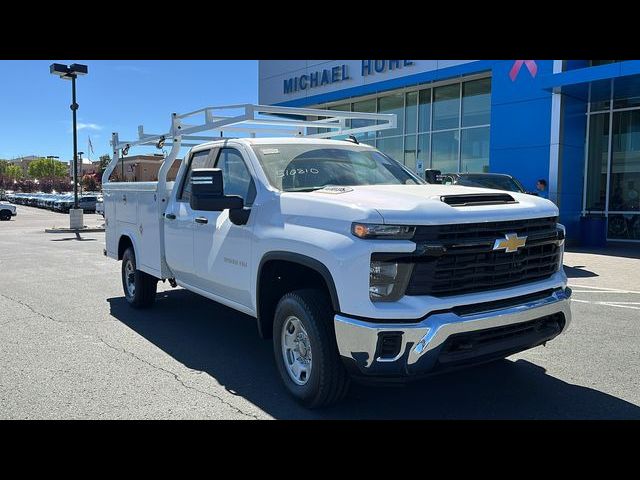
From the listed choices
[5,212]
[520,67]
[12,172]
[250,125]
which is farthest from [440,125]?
[12,172]

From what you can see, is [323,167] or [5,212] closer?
[323,167]

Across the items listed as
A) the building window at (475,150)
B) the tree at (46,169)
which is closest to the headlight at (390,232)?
the building window at (475,150)

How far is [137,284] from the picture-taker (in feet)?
24.0

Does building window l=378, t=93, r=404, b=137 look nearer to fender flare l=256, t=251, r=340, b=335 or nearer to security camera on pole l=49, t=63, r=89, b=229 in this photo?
security camera on pole l=49, t=63, r=89, b=229

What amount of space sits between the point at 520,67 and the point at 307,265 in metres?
14.8

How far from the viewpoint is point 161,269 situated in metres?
6.48

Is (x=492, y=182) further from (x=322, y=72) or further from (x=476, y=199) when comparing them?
(x=322, y=72)

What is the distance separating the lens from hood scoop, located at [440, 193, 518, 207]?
384 cm

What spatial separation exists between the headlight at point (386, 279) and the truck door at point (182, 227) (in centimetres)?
269

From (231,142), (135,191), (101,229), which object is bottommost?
(101,229)

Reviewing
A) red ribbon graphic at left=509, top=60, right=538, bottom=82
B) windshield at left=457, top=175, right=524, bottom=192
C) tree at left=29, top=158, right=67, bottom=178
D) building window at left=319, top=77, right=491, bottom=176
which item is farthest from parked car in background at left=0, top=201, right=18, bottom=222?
tree at left=29, top=158, right=67, bottom=178
